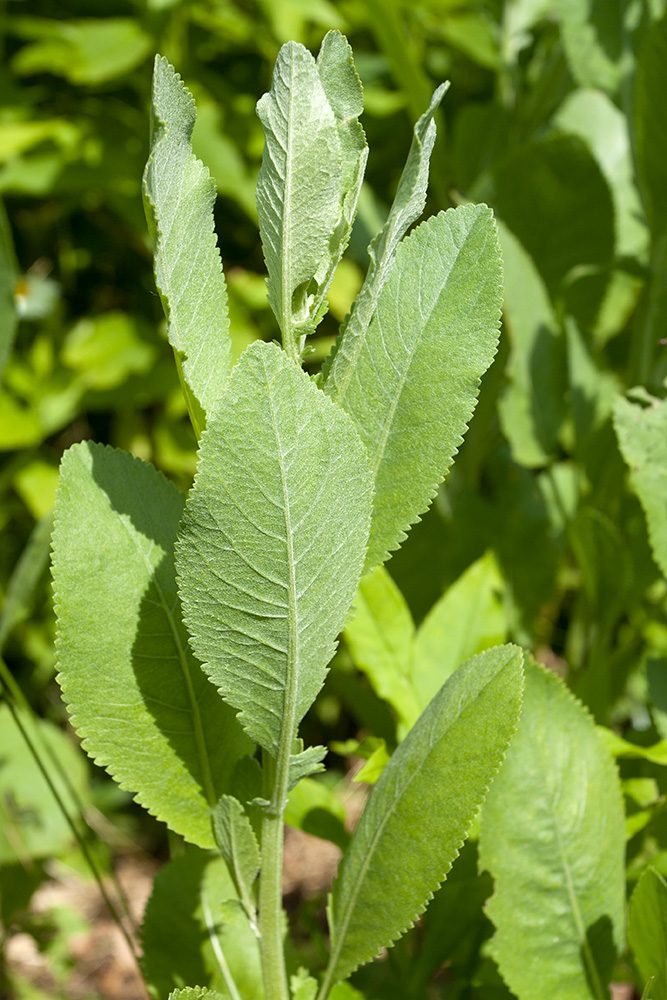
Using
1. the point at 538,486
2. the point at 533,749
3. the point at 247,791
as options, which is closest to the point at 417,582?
the point at 538,486

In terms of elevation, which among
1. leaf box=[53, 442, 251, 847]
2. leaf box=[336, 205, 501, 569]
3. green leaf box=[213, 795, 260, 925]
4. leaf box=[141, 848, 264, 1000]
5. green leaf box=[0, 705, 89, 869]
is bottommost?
green leaf box=[0, 705, 89, 869]

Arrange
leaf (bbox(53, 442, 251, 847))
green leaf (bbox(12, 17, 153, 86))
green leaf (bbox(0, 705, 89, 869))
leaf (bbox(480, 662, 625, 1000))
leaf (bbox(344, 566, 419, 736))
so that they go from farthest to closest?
green leaf (bbox(12, 17, 153, 86)) → green leaf (bbox(0, 705, 89, 869)) → leaf (bbox(344, 566, 419, 736)) → leaf (bbox(480, 662, 625, 1000)) → leaf (bbox(53, 442, 251, 847))

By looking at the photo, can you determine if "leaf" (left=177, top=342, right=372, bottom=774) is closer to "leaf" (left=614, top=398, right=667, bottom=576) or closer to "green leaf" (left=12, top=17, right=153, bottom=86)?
"leaf" (left=614, top=398, right=667, bottom=576)

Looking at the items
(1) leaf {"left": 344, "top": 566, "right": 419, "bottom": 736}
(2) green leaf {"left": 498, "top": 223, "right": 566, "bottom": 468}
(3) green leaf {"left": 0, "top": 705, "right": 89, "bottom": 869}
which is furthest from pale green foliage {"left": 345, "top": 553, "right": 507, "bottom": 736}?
(3) green leaf {"left": 0, "top": 705, "right": 89, "bottom": 869}

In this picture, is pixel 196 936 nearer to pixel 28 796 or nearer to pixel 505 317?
pixel 505 317

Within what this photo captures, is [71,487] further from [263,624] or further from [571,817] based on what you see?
[571,817]

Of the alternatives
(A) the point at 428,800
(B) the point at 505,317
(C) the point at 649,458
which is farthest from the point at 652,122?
(A) the point at 428,800

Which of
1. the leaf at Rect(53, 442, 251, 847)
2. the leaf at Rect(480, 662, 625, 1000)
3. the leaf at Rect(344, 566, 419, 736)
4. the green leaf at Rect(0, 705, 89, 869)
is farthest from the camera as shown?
the green leaf at Rect(0, 705, 89, 869)
